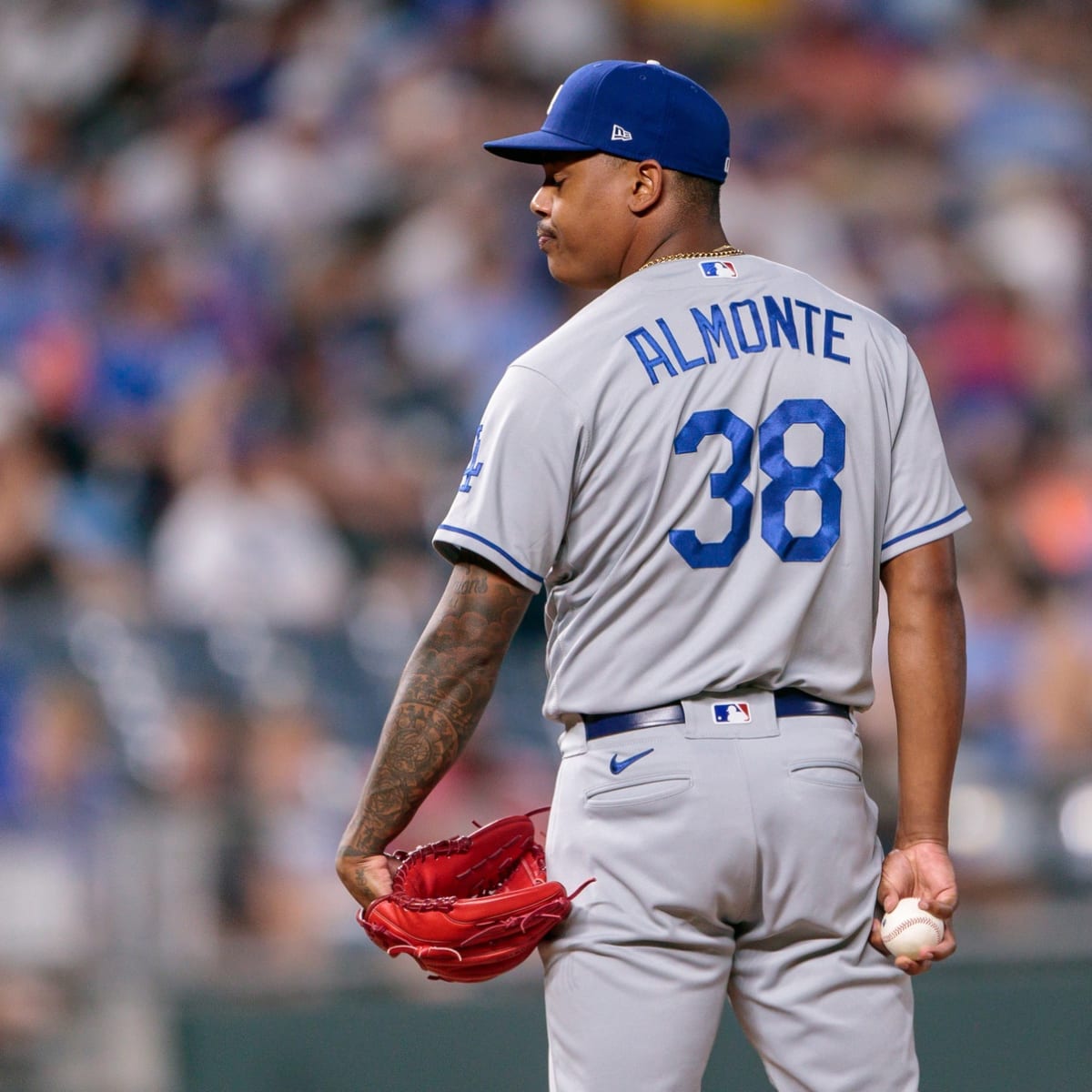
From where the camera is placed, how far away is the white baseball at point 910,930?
2279 mm

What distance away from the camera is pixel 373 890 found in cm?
233

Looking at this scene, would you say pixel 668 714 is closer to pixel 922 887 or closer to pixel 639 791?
pixel 639 791

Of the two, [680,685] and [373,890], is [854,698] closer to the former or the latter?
[680,685]

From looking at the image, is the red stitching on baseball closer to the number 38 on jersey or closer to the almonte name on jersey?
the number 38 on jersey

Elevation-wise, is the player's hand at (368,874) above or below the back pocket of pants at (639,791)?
below

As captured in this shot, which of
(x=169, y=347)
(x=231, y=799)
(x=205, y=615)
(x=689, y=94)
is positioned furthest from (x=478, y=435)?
(x=169, y=347)

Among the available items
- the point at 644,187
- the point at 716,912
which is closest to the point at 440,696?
the point at 716,912

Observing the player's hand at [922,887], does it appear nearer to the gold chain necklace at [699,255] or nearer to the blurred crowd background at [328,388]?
the gold chain necklace at [699,255]

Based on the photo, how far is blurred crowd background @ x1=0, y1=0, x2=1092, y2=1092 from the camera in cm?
482

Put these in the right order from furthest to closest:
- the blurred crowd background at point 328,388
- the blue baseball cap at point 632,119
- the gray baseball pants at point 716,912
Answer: the blurred crowd background at point 328,388, the blue baseball cap at point 632,119, the gray baseball pants at point 716,912

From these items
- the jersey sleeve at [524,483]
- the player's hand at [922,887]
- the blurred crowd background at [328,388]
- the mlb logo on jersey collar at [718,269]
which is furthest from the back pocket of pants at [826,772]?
the blurred crowd background at [328,388]

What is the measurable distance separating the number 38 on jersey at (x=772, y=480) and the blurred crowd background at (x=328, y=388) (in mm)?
2620

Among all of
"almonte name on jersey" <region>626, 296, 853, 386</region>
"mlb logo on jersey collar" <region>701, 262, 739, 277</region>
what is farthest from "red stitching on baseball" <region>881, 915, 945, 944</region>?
"mlb logo on jersey collar" <region>701, 262, 739, 277</region>

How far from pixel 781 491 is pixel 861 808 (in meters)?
0.43
